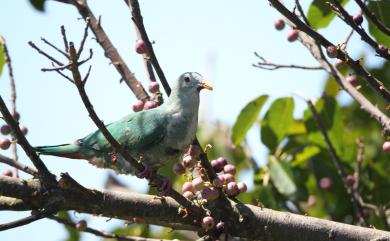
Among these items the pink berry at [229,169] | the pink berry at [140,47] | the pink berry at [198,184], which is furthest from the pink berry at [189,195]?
the pink berry at [140,47]

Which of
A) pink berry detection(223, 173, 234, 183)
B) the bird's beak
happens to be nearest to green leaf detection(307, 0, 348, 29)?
the bird's beak

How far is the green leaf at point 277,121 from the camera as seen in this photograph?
407cm

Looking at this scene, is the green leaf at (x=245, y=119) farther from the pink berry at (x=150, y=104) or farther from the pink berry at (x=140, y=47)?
the pink berry at (x=140, y=47)

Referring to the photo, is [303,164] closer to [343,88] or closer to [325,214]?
[325,214]

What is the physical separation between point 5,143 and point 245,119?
146cm

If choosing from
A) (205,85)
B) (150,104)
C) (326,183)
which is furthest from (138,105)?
(326,183)

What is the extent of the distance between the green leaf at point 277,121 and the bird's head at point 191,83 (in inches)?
16.6

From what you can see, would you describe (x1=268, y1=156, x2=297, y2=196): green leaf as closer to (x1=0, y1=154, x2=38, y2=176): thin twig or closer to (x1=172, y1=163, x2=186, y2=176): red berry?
(x1=172, y1=163, x2=186, y2=176): red berry

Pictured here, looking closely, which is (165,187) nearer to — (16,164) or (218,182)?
(218,182)

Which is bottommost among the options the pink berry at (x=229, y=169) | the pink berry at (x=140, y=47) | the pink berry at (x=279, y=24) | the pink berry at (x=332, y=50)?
the pink berry at (x=229, y=169)

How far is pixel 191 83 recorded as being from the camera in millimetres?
4188

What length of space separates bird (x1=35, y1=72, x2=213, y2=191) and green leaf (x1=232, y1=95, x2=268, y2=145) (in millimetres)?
279

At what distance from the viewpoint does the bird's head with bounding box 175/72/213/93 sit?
4.12 m

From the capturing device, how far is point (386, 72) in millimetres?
4875
